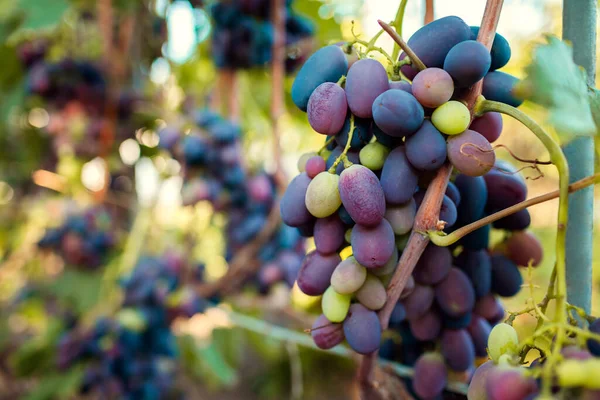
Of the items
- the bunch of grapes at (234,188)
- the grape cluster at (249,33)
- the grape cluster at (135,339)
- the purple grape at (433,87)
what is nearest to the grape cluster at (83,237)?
the grape cluster at (135,339)

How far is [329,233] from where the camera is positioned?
325mm

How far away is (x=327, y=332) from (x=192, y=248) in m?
0.75

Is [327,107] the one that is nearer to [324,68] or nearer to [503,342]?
[324,68]

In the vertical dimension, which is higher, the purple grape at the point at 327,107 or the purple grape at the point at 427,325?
the purple grape at the point at 327,107

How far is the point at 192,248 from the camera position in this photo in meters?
1.04

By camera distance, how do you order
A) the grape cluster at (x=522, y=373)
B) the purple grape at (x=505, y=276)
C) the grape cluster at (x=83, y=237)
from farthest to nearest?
the grape cluster at (x=83, y=237) → the purple grape at (x=505, y=276) → the grape cluster at (x=522, y=373)

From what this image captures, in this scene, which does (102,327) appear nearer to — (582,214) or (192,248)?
(192,248)

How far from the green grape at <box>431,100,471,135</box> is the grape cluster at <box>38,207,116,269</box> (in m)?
0.91

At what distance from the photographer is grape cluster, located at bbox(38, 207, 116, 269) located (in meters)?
1.02

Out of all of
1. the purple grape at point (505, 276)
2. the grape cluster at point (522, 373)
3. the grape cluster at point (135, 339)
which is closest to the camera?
the grape cluster at point (522, 373)

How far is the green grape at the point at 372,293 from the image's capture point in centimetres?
32

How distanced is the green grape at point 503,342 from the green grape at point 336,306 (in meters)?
0.10

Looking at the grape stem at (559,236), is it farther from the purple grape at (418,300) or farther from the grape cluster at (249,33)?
the grape cluster at (249,33)

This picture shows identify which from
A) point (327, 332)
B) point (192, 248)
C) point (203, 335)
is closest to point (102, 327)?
point (192, 248)
